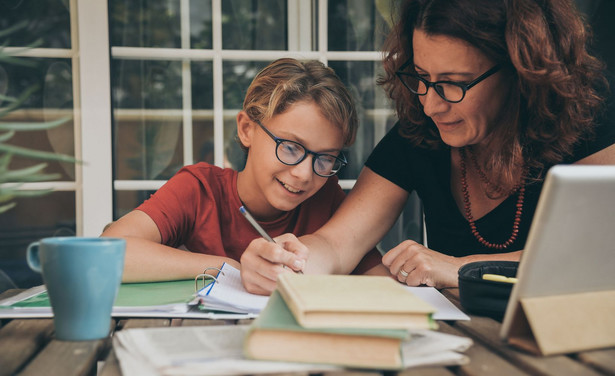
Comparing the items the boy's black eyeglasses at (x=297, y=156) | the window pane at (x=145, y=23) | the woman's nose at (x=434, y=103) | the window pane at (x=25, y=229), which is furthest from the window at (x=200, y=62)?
the woman's nose at (x=434, y=103)

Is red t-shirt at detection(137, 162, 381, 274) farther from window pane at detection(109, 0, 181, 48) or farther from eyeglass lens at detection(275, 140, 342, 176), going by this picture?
window pane at detection(109, 0, 181, 48)

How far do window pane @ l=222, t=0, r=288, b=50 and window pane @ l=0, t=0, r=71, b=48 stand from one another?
66 centimetres

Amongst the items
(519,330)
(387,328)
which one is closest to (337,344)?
(387,328)

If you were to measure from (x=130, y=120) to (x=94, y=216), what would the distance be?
0.43m

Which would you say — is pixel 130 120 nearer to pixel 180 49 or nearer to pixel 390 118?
pixel 180 49

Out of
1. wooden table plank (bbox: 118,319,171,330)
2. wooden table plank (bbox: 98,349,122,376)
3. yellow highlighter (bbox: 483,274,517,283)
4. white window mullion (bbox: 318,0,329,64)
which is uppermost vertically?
→ white window mullion (bbox: 318,0,329,64)

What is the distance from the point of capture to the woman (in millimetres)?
1281

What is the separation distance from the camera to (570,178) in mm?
665

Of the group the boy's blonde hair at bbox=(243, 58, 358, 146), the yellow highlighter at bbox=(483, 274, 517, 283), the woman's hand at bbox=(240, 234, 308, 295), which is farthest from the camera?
the boy's blonde hair at bbox=(243, 58, 358, 146)

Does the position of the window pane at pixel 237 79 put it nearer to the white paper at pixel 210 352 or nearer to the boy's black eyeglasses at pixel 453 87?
the boy's black eyeglasses at pixel 453 87

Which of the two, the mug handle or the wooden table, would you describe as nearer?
the wooden table

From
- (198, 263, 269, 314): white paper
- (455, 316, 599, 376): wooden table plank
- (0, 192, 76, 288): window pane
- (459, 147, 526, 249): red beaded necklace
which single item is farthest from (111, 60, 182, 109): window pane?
(455, 316, 599, 376): wooden table plank

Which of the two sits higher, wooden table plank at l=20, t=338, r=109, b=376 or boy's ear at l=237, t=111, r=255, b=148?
boy's ear at l=237, t=111, r=255, b=148

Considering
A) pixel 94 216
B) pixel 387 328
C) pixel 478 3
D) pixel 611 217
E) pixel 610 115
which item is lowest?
pixel 94 216
